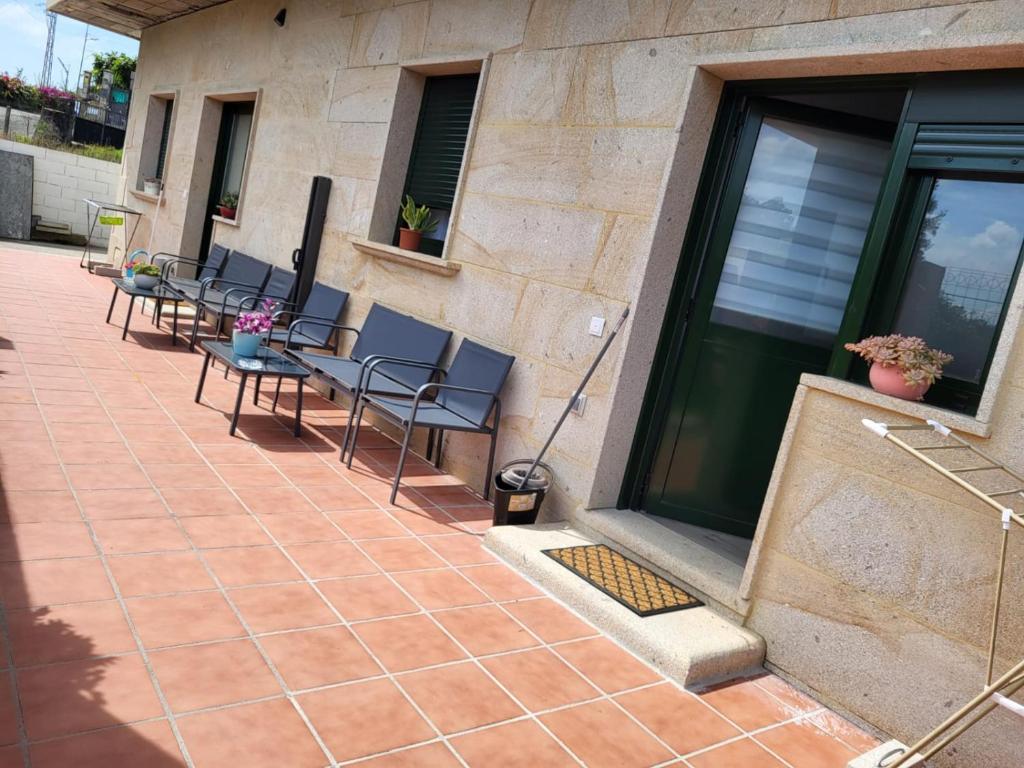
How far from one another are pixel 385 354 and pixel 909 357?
3.43 meters

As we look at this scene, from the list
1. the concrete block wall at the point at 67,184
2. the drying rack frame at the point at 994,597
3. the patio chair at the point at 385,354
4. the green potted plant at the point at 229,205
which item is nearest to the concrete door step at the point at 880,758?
the drying rack frame at the point at 994,597

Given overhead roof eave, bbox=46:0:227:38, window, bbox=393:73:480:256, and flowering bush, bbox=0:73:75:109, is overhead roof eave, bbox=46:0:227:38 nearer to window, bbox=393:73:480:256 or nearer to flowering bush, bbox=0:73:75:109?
window, bbox=393:73:480:256

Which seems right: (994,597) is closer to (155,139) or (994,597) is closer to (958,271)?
(958,271)

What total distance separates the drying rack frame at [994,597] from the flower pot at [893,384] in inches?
5.0

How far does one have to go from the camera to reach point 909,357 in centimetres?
270

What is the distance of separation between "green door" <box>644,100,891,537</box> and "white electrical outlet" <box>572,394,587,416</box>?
1.40 feet

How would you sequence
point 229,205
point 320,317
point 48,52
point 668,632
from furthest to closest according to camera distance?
point 48,52 → point 229,205 → point 320,317 → point 668,632

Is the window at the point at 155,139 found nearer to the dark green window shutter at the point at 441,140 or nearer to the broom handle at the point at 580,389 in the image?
the dark green window shutter at the point at 441,140

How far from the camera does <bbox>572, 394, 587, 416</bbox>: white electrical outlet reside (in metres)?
4.02

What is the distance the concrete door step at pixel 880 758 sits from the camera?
8.00 feet

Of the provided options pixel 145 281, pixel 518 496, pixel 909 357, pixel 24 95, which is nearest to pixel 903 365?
pixel 909 357

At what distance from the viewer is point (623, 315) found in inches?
151

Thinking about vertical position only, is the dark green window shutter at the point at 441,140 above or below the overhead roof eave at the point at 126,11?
below

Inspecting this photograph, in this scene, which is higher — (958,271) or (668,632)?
(958,271)
